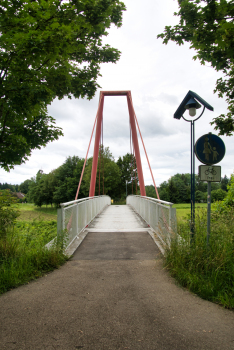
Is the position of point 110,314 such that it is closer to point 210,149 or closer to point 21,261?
point 21,261

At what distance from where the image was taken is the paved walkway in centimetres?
207

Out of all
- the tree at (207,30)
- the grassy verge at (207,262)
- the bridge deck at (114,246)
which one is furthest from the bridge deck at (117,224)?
the tree at (207,30)

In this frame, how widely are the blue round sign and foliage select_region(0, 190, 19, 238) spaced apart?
11.7ft

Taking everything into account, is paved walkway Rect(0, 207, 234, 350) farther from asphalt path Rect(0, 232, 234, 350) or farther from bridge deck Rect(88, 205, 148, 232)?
bridge deck Rect(88, 205, 148, 232)

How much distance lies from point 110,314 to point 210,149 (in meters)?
2.88

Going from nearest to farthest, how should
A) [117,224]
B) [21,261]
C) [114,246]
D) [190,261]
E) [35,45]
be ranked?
[35,45]
[190,261]
[21,261]
[114,246]
[117,224]

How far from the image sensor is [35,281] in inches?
137

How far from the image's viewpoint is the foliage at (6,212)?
170 inches

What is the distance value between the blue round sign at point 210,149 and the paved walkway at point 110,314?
196cm

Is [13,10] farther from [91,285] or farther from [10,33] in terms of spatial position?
[91,285]

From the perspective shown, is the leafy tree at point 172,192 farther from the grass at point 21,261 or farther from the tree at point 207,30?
the grass at point 21,261

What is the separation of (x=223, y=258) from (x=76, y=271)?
2267mm

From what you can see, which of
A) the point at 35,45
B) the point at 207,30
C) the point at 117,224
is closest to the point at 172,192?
the point at 117,224

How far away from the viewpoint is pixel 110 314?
253cm
